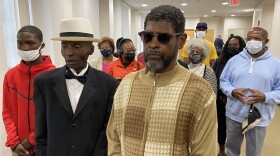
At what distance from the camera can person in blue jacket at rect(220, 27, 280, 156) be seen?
2160mm

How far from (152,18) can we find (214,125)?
0.61m

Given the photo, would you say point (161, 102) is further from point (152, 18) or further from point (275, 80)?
point (275, 80)

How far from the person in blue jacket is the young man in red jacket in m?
1.88

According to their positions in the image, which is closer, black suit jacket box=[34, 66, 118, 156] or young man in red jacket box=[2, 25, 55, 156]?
black suit jacket box=[34, 66, 118, 156]

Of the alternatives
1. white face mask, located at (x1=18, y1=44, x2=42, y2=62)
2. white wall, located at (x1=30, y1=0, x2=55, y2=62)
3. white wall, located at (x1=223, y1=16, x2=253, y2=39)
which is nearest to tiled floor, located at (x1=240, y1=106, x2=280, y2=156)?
white face mask, located at (x1=18, y1=44, x2=42, y2=62)

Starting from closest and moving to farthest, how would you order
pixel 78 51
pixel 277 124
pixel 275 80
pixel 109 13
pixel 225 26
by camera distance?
pixel 78 51 → pixel 275 80 → pixel 277 124 → pixel 109 13 → pixel 225 26

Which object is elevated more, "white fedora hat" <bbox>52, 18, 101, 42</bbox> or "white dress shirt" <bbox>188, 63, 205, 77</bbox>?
"white fedora hat" <bbox>52, 18, 101, 42</bbox>

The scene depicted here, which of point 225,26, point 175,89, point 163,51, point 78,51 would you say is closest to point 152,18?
point 163,51

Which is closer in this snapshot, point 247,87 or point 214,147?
point 214,147

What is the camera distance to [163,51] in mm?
1089

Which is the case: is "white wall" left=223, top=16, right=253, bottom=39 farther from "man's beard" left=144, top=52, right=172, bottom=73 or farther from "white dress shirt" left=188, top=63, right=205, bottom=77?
"man's beard" left=144, top=52, right=172, bottom=73

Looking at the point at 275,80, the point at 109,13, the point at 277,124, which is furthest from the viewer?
the point at 109,13

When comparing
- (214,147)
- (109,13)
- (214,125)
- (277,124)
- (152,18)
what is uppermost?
(109,13)

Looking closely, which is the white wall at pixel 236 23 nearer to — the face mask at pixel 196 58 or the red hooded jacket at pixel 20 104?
the face mask at pixel 196 58
